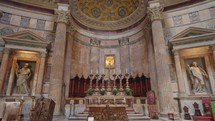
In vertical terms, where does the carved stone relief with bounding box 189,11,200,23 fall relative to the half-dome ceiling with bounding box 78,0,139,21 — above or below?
below

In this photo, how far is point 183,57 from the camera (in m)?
10.0

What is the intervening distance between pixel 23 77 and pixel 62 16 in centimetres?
520

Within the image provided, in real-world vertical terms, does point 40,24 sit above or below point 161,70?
above

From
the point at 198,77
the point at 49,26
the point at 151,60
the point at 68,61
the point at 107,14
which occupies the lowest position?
the point at 198,77

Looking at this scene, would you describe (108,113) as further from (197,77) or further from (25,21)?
(25,21)

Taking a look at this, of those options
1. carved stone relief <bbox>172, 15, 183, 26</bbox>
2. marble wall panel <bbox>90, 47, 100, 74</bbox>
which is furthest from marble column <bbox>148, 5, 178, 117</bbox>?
marble wall panel <bbox>90, 47, 100, 74</bbox>

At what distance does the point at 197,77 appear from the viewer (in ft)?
29.4

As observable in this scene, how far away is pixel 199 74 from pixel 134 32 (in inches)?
279

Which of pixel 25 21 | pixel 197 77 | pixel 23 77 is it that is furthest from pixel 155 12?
pixel 23 77

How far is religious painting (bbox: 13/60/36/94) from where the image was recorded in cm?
929

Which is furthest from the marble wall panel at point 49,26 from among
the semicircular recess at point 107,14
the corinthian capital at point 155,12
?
the corinthian capital at point 155,12

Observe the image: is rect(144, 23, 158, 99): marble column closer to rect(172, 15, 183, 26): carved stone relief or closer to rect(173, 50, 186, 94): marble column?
rect(173, 50, 186, 94): marble column

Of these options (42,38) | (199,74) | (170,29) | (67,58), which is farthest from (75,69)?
(199,74)

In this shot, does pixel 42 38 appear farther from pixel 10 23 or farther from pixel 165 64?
pixel 165 64
